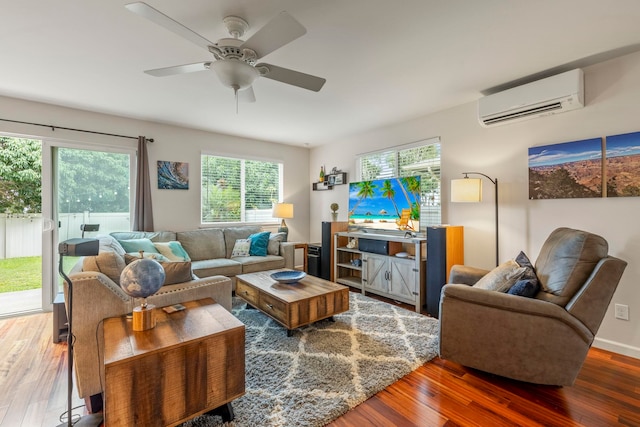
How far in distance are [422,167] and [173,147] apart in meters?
3.65

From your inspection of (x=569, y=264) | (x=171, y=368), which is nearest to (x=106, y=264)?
(x=171, y=368)

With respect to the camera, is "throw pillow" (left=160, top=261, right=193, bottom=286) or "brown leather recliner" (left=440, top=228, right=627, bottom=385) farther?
"throw pillow" (left=160, top=261, right=193, bottom=286)

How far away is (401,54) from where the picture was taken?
2.28 meters

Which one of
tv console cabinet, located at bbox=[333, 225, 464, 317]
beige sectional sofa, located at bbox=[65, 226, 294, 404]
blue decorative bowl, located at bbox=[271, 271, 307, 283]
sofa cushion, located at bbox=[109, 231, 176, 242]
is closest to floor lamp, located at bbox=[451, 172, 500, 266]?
tv console cabinet, located at bbox=[333, 225, 464, 317]

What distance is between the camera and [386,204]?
402cm

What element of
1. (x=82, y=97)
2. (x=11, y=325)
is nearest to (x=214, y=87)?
(x=82, y=97)

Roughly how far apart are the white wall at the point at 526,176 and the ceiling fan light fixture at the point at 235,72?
2.63m

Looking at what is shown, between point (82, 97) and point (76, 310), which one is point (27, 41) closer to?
point (82, 97)

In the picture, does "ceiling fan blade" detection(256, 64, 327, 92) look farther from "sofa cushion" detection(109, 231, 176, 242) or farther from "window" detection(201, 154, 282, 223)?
"window" detection(201, 154, 282, 223)

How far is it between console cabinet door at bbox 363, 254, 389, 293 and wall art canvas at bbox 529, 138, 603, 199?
1.79m

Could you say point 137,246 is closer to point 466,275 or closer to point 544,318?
point 466,275

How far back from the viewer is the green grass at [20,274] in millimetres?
4180

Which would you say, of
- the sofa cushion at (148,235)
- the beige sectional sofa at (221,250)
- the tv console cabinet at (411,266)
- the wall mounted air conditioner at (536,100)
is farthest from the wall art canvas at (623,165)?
the sofa cushion at (148,235)

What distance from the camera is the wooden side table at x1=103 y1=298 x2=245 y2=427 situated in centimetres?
122
